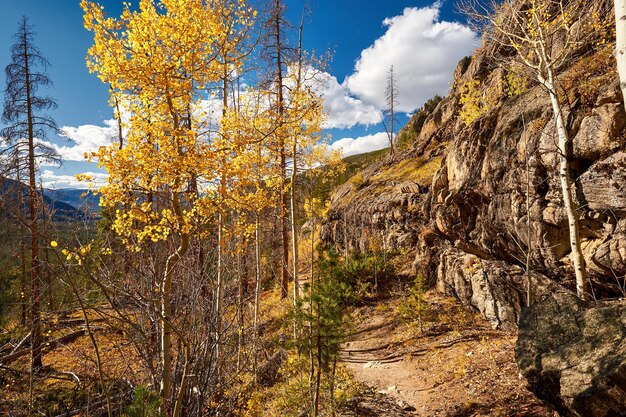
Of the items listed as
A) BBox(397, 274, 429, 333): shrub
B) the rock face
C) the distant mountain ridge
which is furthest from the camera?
BBox(397, 274, 429, 333): shrub

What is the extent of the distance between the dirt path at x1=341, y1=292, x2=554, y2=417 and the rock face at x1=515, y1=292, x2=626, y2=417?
149 cm

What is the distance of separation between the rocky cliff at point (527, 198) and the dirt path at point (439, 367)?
3.91ft

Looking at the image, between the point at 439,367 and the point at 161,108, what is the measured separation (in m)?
9.18

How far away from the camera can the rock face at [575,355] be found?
156 inches

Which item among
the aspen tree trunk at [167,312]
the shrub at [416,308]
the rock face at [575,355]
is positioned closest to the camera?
the rock face at [575,355]

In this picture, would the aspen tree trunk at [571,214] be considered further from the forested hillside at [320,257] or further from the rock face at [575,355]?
the rock face at [575,355]

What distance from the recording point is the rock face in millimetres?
3973

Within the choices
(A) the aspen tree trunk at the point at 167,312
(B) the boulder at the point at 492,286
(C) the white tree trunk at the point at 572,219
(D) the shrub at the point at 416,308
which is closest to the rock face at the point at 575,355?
(C) the white tree trunk at the point at 572,219

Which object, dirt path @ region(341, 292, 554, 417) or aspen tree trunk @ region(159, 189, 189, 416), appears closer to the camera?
aspen tree trunk @ region(159, 189, 189, 416)

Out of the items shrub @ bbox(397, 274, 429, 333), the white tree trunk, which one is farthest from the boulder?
the white tree trunk

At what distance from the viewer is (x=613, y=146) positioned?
745 centimetres

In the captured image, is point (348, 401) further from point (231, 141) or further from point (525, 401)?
point (231, 141)

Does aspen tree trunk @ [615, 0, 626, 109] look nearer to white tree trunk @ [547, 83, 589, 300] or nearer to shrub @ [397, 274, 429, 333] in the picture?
white tree trunk @ [547, 83, 589, 300]

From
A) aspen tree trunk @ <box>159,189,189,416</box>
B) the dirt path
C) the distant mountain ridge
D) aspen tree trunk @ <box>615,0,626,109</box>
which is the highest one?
aspen tree trunk @ <box>615,0,626,109</box>
